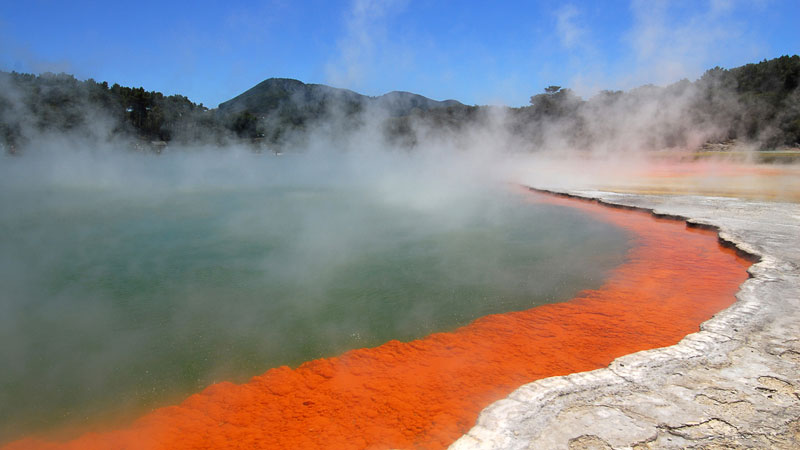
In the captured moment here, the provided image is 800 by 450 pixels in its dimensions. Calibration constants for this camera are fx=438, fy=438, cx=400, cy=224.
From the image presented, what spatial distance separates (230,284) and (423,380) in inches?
Result: 98.0

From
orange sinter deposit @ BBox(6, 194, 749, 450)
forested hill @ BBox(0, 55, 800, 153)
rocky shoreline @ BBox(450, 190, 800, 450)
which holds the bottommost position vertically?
orange sinter deposit @ BBox(6, 194, 749, 450)

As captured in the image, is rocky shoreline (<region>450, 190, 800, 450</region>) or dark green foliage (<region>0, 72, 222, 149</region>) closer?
rocky shoreline (<region>450, 190, 800, 450</region>)

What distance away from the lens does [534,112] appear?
2242cm

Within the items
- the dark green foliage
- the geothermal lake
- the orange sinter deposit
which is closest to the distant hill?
the dark green foliage

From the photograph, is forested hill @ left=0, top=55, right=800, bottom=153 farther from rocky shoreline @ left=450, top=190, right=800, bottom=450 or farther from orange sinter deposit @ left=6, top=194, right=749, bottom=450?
rocky shoreline @ left=450, top=190, right=800, bottom=450

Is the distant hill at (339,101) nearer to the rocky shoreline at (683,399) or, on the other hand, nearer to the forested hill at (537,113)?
the forested hill at (537,113)

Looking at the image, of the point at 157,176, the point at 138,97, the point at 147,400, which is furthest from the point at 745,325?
the point at 138,97

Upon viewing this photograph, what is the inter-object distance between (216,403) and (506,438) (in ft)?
5.72

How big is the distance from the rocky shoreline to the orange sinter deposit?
1.29 feet

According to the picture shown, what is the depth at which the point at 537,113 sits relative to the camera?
22234mm

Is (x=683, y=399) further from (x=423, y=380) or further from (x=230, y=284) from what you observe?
(x=230, y=284)

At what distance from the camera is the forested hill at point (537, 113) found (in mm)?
14750

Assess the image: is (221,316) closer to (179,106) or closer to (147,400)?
(147,400)

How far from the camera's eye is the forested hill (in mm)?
14750
